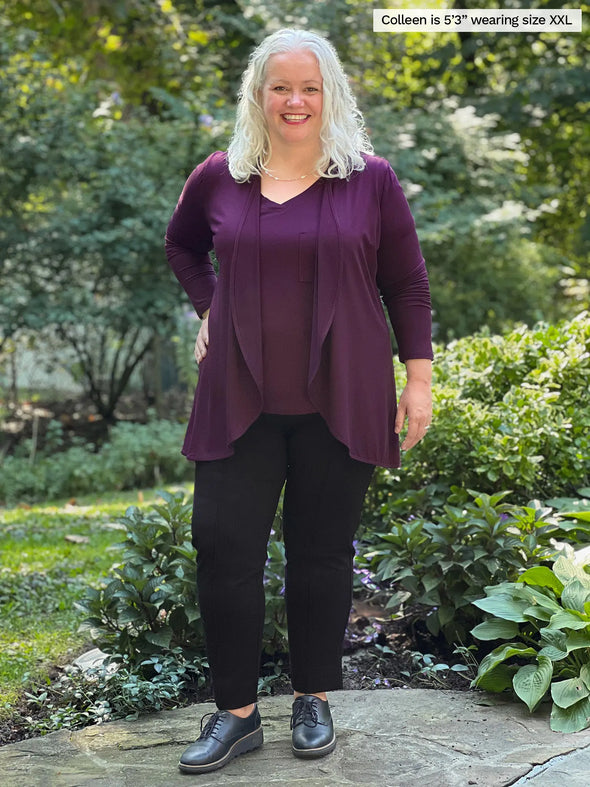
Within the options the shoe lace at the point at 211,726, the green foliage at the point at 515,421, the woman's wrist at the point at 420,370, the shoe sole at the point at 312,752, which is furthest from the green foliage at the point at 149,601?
the green foliage at the point at 515,421

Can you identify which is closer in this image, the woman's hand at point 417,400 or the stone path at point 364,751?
the stone path at point 364,751

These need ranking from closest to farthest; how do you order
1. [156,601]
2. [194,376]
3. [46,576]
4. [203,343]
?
[203,343] → [156,601] → [46,576] → [194,376]

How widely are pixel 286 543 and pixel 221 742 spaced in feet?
1.68

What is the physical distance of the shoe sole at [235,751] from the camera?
2320mm

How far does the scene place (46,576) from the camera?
4086 millimetres

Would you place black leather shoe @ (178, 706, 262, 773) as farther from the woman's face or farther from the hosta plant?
the woman's face

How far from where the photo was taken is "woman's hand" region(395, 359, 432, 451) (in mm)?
2430

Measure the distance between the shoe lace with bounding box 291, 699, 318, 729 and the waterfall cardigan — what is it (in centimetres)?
66

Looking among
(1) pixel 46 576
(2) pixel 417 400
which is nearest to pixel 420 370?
(2) pixel 417 400

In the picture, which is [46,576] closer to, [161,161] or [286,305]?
[286,305]

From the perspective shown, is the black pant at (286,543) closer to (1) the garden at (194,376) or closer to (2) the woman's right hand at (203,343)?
(2) the woman's right hand at (203,343)

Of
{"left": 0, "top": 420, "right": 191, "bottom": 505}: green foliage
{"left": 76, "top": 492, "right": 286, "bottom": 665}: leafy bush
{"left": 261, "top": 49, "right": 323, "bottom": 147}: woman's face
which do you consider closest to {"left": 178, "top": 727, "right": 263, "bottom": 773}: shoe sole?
{"left": 76, "top": 492, "right": 286, "bottom": 665}: leafy bush

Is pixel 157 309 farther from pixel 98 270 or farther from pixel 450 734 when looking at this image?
pixel 450 734

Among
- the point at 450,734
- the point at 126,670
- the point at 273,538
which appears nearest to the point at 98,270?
the point at 273,538
